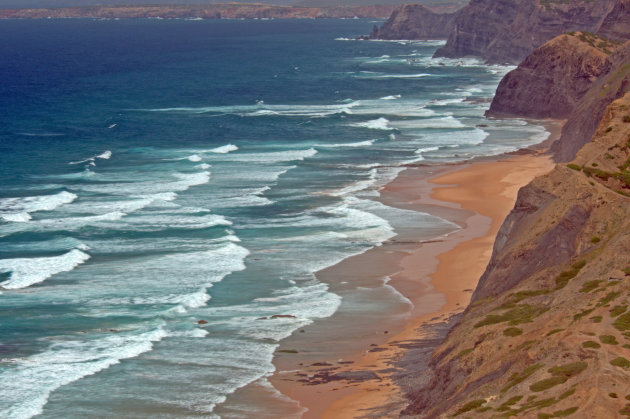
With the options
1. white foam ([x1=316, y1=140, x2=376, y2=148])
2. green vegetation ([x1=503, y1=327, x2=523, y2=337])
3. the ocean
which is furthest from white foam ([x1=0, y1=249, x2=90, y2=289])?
white foam ([x1=316, y1=140, x2=376, y2=148])

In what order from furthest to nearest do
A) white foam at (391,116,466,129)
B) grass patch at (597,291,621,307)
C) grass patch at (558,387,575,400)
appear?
white foam at (391,116,466,129) → grass patch at (597,291,621,307) → grass patch at (558,387,575,400)

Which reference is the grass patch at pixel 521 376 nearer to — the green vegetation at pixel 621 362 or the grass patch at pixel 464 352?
the green vegetation at pixel 621 362

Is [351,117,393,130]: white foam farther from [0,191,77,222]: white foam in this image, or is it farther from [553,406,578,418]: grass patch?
[553,406,578,418]: grass patch

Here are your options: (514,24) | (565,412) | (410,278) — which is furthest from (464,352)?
(514,24)

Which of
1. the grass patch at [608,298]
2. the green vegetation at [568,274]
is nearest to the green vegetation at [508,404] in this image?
the grass patch at [608,298]

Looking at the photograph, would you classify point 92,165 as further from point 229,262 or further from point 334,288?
point 334,288

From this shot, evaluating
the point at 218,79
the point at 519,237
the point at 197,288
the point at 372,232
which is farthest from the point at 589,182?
the point at 218,79
